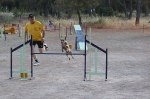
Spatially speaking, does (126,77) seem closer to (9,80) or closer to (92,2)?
(9,80)

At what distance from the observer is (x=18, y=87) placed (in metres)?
9.82

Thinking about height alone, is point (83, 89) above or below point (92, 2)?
below

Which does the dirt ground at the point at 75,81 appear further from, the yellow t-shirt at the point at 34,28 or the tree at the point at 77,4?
the tree at the point at 77,4

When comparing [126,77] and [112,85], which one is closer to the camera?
[112,85]

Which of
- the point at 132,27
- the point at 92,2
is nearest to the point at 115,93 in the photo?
the point at 132,27

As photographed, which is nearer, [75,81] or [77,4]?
[75,81]

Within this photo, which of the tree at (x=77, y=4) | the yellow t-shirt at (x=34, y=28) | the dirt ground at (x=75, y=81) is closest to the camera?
the dirt ground at (x=75, y=81)

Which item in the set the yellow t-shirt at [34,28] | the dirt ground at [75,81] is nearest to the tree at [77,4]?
the dirt ground at [75,81]

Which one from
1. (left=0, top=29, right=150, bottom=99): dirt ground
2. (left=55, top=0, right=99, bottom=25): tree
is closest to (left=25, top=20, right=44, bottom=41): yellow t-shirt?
(left=0, top=29, right=150, bottom=99): dirt ground

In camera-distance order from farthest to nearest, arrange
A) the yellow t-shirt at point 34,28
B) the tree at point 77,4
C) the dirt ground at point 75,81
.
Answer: the tree at point 77,4, the yellow t-shirt at point 34,28, the dirt ground at point 75,81

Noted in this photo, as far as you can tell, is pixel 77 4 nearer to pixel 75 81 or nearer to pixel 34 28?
pixel 34 28

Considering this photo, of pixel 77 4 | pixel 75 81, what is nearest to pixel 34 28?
pixel 75 81

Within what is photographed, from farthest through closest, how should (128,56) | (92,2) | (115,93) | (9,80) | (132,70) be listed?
(92,2), (128,56), (132,70), (9,80), (115,93)

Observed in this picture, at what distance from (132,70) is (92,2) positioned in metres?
25.7
